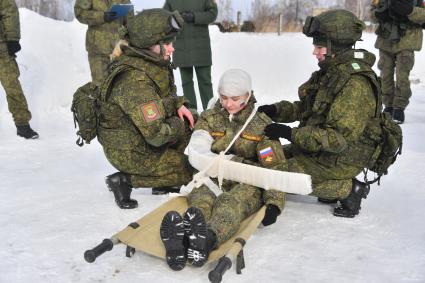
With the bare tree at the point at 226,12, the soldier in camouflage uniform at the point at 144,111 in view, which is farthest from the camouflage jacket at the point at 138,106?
the bare tree at the point at 226,12

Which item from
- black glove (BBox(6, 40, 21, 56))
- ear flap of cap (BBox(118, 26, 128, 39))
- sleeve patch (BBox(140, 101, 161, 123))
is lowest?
sleeve patch (BBox(140, 101, 161, 123))

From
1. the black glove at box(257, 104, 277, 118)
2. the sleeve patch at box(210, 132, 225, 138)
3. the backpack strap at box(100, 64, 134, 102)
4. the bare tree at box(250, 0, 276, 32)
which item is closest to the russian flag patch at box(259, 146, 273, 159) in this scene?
the sleeve patch at box(210, 132, 225, 138)

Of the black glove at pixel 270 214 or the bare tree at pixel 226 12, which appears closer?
the black glove at pixel 270 214

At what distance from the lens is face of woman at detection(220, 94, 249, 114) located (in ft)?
10.9

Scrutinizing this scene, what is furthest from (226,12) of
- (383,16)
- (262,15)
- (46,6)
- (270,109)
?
(270,109)

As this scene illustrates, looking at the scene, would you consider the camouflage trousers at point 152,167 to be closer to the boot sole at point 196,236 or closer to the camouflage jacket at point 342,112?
the camouflage jacket at point 342,112

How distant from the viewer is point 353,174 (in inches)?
139

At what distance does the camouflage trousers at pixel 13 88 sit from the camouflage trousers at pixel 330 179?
3829 mm

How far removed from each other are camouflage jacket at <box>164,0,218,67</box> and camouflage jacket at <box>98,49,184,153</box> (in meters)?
2.26

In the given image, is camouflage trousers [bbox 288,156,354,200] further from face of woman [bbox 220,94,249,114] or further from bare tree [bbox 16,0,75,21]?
bare tree [bbox 16,0,75,21]

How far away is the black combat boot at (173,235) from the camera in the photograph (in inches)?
98.1

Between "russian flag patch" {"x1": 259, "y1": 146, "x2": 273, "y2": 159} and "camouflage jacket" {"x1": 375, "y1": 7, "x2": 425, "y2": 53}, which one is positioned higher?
"camouflage jacket" {"x1": 375, "y1": 7, "x2": 425, "y2": 53}

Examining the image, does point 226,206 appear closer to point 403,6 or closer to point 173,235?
point 173,235

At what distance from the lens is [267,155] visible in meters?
3.23
